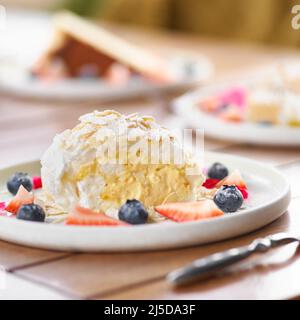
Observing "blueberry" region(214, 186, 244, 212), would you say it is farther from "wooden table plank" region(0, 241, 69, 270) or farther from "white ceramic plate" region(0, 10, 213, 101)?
"white ceramic plate" region(0, 10, 213, 101)

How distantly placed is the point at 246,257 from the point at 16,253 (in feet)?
1.17

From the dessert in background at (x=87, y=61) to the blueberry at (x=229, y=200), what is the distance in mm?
1356

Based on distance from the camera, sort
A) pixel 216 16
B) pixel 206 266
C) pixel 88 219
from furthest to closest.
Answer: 1. pixel 216 16
2. pixel 88 219
3. pixel 206 266

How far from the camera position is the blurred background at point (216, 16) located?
4281 mm

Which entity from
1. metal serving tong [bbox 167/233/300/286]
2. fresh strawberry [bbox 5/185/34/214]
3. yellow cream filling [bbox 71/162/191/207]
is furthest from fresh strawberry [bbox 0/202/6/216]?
metal serving tong [bbox 167/233/300/286]

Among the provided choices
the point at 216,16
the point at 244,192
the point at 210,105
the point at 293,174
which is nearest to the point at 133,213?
the point at 244,192

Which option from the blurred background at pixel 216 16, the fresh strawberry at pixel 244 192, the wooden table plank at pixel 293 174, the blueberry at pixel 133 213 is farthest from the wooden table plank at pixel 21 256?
the blurred background at pixel 216 16

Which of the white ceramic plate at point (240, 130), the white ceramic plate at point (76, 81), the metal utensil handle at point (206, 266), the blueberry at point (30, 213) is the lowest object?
the metal utensil handle at point (206, 266)

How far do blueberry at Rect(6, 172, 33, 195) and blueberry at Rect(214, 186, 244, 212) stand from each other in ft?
1.20

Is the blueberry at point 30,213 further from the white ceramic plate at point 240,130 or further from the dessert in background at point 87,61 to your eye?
the dessert in background at point 87,61

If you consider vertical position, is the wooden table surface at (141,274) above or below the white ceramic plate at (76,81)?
below

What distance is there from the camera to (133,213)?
1347mm

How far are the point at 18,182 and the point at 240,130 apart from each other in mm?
754
